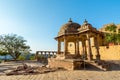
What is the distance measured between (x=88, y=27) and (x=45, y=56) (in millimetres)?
20331

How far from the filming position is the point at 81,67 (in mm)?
13492

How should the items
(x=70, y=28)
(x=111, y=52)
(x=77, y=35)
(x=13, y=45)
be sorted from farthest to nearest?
(x=13, y=45)
(x=111, y=52)
(x=70, y=28)
(x=77, y=35)

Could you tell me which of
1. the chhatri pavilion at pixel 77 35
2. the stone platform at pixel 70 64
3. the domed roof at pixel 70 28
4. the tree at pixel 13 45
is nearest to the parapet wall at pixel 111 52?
the chhatri pavilion at pixel 77 35

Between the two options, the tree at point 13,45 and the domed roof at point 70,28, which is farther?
the tree at point 13,45

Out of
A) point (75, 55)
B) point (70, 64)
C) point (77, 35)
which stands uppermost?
point (77, 35)

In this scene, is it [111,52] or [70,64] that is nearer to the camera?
[70,64]

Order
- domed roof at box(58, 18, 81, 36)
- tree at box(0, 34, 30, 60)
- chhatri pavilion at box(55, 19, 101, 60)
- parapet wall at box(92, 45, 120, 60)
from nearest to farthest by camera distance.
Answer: chhatri pavilion at box(55, 19, 101, 60), domed roof at box(58, 18, 81, 36), parapet wall at box(92, 45, 120, 60), tree at box(0, 34, 30, 60)

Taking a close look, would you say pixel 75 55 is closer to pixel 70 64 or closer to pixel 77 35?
pixel 77 35

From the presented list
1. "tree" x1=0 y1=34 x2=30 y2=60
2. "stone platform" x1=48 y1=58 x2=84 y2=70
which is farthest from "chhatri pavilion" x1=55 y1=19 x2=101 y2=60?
"tree" x1=0 y1=34 x2=30 y2=60

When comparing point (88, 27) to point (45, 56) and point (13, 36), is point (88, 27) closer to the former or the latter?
point (45, 56)

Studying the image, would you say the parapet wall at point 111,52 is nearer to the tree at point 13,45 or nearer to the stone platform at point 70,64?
the stone platform at point 70,64

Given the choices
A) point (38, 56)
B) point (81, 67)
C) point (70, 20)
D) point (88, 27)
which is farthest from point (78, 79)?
point (38, 56)

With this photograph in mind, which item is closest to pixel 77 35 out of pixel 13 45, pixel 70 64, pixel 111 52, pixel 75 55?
pixel 75 55

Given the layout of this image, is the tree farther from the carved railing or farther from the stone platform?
the stone platform
